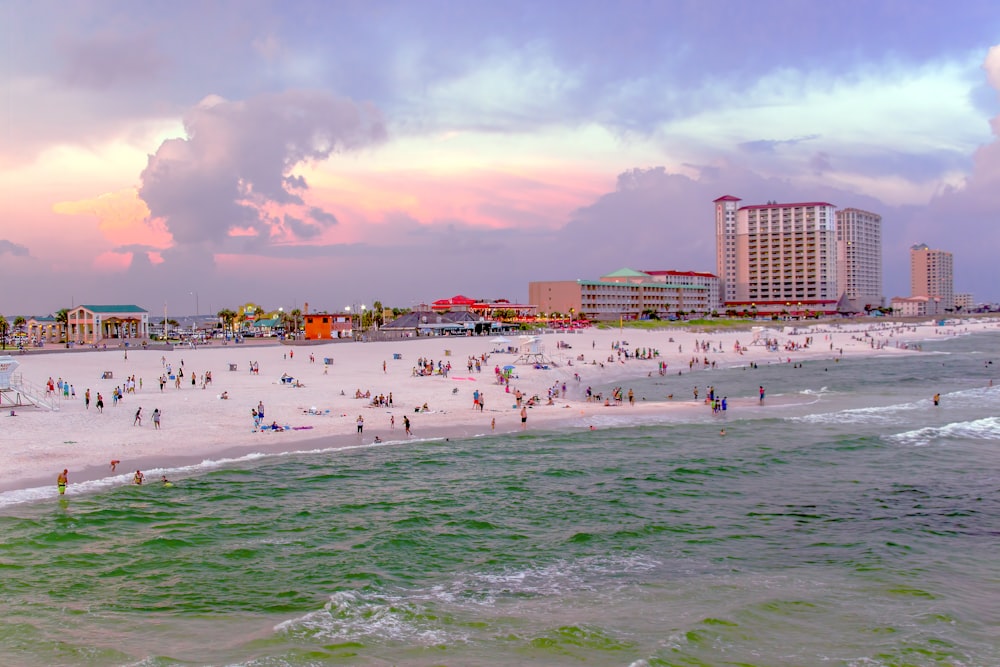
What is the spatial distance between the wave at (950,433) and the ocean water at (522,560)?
148 centimetres

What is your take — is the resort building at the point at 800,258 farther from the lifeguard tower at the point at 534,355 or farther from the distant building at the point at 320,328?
the lifeguard tower at the point at 534,355

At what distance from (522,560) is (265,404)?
2249 cm

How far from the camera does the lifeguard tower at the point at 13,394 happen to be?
29.8 m

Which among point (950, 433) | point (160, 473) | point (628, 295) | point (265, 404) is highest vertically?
point (628, 295)

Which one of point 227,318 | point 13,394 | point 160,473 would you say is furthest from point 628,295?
point 160,473

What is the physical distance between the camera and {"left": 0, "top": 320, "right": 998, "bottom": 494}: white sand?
2400cm

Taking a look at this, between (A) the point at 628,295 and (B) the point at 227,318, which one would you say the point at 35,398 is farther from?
(A) the point at 628,295

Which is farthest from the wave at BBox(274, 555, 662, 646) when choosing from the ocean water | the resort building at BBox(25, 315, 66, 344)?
the resort building at BBox(25, 315, 66, 344)

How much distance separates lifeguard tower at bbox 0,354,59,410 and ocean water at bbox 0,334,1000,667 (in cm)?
1364

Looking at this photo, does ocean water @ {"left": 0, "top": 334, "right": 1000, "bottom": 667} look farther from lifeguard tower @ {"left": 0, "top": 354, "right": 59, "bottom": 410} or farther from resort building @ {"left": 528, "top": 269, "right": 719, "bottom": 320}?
resort building @ {"left": 528, "top": 269, "right": 719, "bottom": 320}

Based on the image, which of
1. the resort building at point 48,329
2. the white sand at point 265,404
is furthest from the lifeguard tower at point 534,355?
the resort building at point 48,329

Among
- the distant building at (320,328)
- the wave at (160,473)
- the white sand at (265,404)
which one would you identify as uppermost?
the distant building at (320,328)

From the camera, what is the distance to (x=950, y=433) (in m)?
29.6

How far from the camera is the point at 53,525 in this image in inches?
653
